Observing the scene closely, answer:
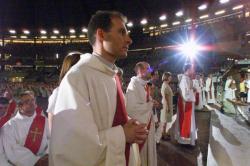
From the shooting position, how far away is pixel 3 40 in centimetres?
3900

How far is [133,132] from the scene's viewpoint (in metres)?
1.56

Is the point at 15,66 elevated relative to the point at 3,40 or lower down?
lower down

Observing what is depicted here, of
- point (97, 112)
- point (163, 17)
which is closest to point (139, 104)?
point (97, 112)

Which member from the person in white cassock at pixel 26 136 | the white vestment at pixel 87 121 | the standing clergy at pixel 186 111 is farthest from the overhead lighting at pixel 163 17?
the white vestment at pixel 87 121

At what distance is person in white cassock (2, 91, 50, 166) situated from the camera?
2848 mm

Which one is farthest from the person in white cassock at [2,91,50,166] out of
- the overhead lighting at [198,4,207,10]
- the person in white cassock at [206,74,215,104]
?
the overhead lighting at [198,4,207,10]

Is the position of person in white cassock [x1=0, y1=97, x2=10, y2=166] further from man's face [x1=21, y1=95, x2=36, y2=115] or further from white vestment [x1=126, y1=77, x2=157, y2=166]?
white vestment [x1=126, y1=77, x2=157, y2=166]

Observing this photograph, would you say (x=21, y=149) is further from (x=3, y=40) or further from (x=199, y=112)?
A: (x=3, y=40)

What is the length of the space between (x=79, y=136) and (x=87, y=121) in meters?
0.09

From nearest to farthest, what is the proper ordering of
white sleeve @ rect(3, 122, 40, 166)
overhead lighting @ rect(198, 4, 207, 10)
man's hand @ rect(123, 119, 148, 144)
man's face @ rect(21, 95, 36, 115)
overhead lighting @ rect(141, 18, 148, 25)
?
man's hand @ rect(123, 119, 148, 144) < white sleeve @ rect(3, 122, 40, 166) < man's face @ rect(21, 95, 36, 115) < overhead lighting @ rect(198, 4, 207, 10) < overhead lighting @ rect(141, 18, 148, 25)

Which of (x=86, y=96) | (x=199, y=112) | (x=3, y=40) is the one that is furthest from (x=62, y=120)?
(x=3, y=40)

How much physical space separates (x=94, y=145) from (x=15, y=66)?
4271 centimetres

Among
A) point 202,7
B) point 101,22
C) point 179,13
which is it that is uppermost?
point 202,7

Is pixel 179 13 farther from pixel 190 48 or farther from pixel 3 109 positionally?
pixel 3 109
